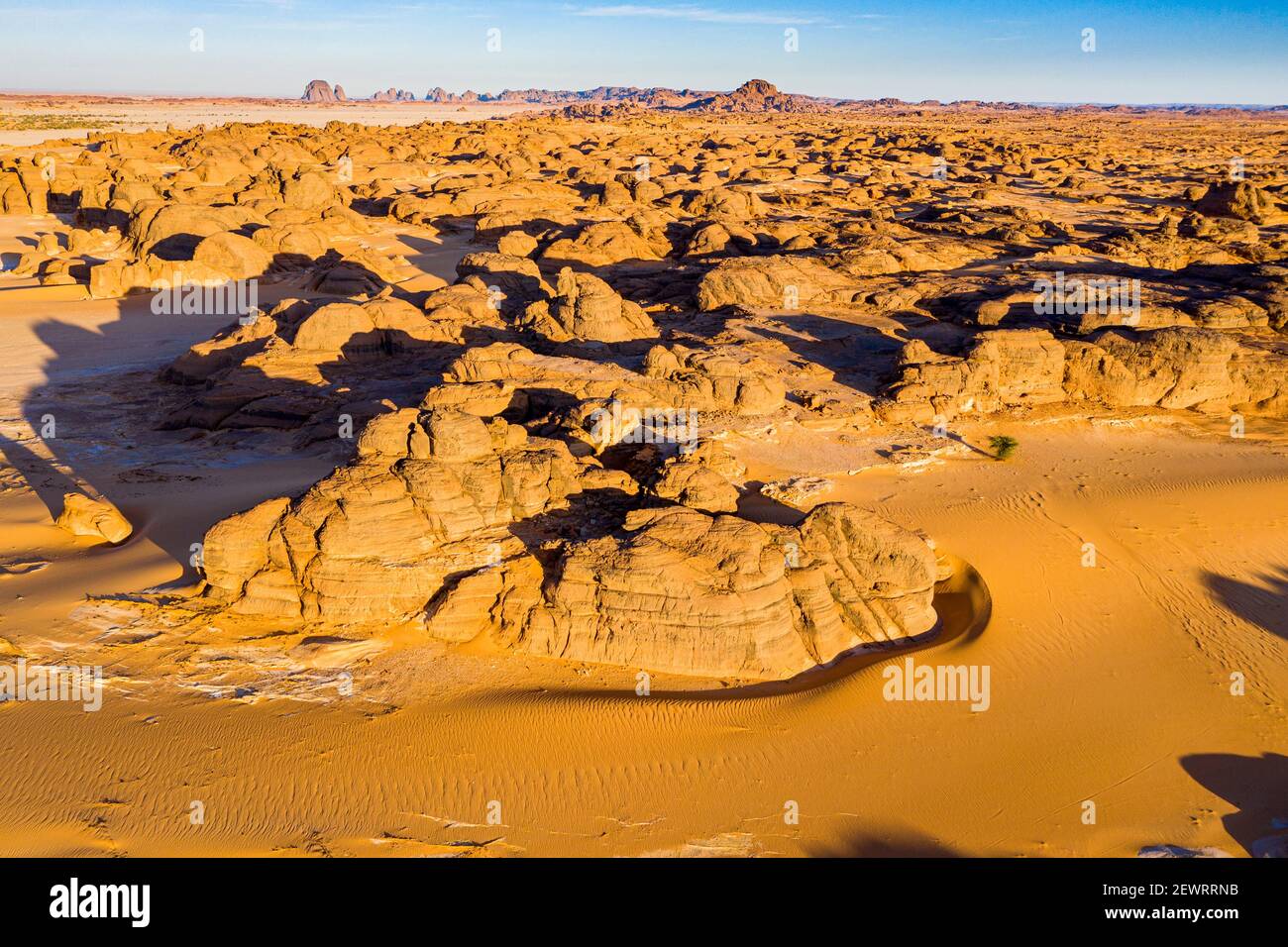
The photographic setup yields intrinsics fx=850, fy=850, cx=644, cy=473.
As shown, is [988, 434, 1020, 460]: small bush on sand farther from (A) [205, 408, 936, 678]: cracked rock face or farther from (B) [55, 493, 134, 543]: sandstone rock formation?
(B) [55, 493, 134, 543]: sandstone rock formation

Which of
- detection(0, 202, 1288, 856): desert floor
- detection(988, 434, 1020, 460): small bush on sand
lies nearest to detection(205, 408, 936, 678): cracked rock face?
detection(0, 202, 1288, 856): desert floor

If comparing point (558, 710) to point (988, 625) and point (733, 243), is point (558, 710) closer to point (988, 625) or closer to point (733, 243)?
point (988, 625)

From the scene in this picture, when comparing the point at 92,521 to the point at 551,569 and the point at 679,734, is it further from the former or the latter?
the point at 679,734

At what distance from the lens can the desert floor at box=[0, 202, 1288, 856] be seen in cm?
841

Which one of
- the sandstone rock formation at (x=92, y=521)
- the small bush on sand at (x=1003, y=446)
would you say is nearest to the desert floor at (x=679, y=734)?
the sandstone rock formation at (x=92, y=521)

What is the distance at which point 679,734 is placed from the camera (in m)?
9.63

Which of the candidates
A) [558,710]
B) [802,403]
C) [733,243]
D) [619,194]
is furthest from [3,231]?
[558,710]

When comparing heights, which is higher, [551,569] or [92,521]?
[92,521]

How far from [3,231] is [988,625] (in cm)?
4803

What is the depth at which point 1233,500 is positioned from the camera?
50.2 feet

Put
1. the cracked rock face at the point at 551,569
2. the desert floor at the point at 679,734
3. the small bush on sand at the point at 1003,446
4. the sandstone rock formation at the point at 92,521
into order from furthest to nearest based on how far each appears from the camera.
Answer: the small bush on sand at the point at 1003,446 < the sandstone rock formation at the point at 92,521 < the cracked rock face at the point at 551,569 < the desert floor at the point at 679,734

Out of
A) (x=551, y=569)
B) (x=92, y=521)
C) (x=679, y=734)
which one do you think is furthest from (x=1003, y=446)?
→ (x=92, y=521)

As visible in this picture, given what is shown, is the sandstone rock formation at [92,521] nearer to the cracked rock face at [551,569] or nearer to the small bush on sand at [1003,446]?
the cracked rock face at [551,569]

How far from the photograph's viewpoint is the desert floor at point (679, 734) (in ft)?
27.6
